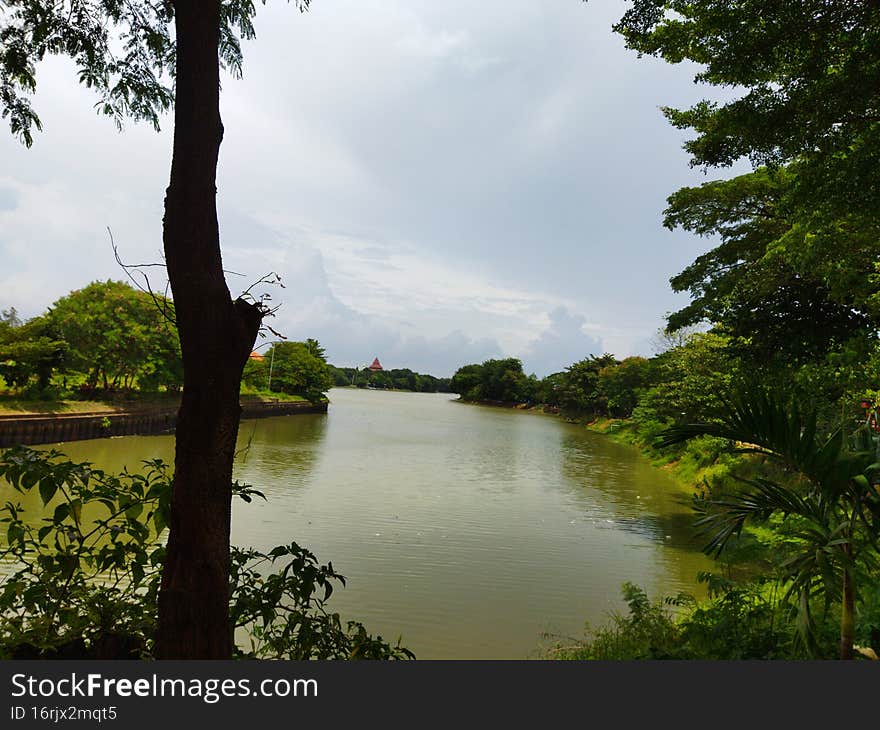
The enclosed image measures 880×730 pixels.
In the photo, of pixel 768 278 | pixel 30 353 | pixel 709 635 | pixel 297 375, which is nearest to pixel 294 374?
pixel 297 375

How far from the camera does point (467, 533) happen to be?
906 cm

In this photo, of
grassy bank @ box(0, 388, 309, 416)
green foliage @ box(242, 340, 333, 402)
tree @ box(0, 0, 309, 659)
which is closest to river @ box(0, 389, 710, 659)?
tree @ box(0, 0, 309, 659)

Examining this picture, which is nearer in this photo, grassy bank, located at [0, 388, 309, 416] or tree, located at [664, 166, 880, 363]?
tree, located at [664, 166, 880, 363]

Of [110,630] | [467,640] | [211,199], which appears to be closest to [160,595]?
[110,630]

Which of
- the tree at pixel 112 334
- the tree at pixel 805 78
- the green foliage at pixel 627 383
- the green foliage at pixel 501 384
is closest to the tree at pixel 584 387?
the green foliage at pixel 627 383

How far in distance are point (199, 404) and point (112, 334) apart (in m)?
22.0

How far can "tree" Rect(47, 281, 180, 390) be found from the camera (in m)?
20.1

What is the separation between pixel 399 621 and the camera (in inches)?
209

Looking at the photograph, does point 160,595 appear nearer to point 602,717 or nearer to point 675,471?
point 602,717

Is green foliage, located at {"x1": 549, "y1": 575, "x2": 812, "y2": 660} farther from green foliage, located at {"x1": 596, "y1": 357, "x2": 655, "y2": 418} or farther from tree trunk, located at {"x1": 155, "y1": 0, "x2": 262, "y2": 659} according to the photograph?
green foliage, located at {"x1": 596, "y1": 357, "x2": 655, "y2": 418}

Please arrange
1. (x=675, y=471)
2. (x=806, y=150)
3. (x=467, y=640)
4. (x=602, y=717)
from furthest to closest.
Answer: (x=675, y=471) → (x=467, y=640) → (x=806, y=150) → (x=602, y=717)

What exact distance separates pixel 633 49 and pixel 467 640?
19.2ft

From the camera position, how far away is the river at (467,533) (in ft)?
18.3

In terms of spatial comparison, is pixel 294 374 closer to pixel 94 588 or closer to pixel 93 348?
pixel 93 348
